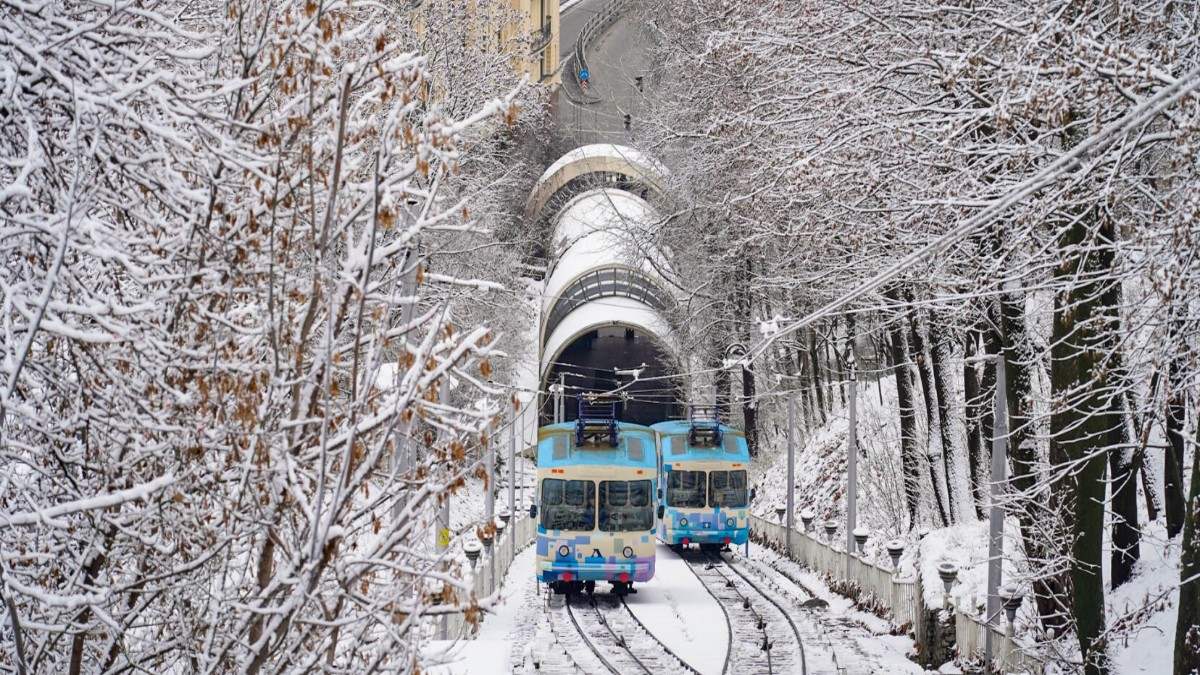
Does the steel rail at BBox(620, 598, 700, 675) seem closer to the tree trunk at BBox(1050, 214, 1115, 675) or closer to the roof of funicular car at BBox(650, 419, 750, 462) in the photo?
the roof of funicular car at BBox(650, 419, 750, 462)

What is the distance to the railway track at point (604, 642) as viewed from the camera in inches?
808

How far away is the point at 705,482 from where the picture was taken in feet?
110

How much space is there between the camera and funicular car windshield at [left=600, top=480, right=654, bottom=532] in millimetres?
26875

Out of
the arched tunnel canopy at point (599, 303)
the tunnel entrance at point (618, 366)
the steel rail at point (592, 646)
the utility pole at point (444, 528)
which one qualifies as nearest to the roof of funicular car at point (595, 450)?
the steel rail at point (592, 646)

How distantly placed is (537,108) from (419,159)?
3202cm

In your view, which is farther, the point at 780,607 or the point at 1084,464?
the point at 780,607

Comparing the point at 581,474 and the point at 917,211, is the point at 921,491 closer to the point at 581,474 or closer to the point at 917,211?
the point at 581,474

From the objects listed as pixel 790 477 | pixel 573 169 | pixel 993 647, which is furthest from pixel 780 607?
pixel 573 169

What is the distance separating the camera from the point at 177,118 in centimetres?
656

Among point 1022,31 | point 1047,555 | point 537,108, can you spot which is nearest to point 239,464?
point 1022,31

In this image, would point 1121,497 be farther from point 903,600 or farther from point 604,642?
point 604,642

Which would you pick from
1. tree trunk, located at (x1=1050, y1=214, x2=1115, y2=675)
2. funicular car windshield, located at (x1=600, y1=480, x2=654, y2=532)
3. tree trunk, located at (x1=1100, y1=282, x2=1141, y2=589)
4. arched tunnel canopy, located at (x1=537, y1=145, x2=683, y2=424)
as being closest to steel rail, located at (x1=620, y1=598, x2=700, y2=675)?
funicular car windshield, located at (x1=600, y1=480, x2=654, y2=532)

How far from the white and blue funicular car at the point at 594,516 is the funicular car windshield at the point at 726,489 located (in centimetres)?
662

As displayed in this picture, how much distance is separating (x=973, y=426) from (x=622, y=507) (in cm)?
746
